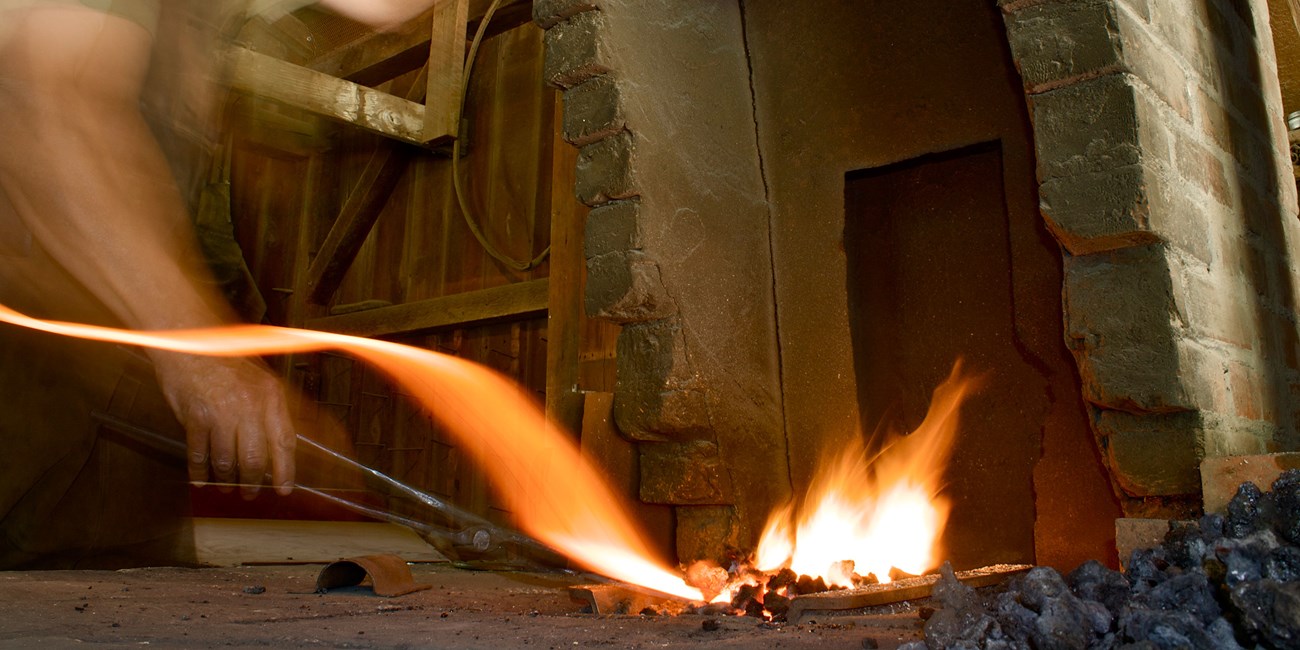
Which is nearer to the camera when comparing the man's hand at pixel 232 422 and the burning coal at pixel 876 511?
the man's hand at pixel 232 422

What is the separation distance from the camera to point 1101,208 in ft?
7.16

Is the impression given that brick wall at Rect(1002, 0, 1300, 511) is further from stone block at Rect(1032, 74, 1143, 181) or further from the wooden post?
the wooden post

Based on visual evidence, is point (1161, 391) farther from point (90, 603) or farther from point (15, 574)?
point (15, 574)

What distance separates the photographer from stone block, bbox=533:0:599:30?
296 centimetres

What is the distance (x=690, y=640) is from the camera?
1839 millimetres

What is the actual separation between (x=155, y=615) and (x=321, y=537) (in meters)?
Answer: 3.24

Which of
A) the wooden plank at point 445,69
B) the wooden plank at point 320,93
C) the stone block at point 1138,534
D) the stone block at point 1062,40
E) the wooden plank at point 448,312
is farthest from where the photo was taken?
the wooden plank at point 445,69

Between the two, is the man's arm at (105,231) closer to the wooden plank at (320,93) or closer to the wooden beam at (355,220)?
the wooden plank at (320,93)

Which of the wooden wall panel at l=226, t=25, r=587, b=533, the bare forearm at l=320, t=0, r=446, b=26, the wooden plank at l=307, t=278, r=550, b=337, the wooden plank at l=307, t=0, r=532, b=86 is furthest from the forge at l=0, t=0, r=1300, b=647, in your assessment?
the bare forearm at l=320, t=0, r=446, b=26

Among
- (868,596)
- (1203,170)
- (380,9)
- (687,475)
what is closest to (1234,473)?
(868,596)

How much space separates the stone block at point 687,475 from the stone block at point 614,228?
0.68m

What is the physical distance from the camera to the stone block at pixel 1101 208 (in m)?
2.13

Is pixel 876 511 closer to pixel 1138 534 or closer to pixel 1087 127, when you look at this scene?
pixel 1138 534

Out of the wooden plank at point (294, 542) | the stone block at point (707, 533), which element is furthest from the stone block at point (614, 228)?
the wooden plank at point (294, 542)
